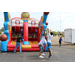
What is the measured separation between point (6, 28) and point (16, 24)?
1.38 meters

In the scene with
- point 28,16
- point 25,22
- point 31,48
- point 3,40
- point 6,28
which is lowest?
point 31,48

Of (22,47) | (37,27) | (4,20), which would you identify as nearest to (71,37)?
(37,27)

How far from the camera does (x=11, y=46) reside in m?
6.44

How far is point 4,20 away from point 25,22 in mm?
1715

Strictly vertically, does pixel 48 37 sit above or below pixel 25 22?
below

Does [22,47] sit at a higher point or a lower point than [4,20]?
lower

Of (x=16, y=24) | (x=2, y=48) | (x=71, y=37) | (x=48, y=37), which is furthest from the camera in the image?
(x=71, y=37)

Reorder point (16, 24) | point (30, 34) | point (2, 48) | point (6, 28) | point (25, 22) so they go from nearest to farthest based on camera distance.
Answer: point (2, 48)
point (6, 28)
point (25, 22)
point (16, 24)
point (30, 34)

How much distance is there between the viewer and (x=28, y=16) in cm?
796

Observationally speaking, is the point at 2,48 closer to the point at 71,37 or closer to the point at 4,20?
the point at 4,20

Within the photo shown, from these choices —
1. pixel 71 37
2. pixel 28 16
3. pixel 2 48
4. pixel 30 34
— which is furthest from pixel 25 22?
pixel 71 37

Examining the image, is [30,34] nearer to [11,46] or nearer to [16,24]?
[16,24]

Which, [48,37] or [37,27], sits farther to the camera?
[37,27]

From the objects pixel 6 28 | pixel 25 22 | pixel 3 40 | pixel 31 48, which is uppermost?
pixel 25 22
